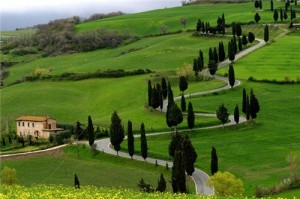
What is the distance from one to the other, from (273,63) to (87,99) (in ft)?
153

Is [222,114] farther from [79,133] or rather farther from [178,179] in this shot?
[178,179]

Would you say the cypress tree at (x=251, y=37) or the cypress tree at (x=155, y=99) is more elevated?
the cypress tree at (x=251, y=37)

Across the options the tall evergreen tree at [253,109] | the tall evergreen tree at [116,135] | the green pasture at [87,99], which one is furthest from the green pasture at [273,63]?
the tall evergreen tree at [116,135]

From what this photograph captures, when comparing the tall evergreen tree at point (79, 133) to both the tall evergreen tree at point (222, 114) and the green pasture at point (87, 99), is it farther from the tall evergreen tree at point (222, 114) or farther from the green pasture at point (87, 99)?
the tall evergreen tree at point (222, 114)

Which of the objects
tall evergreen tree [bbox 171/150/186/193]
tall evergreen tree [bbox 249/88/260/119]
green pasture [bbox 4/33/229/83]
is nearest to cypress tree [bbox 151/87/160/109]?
tall evergreen tree [bbox 249/88/260/119]

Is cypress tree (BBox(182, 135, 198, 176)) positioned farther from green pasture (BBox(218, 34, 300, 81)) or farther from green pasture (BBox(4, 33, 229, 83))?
green pasture (BBox(4, 33, 229, 83))

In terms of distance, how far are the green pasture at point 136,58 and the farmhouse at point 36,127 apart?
5098 cm

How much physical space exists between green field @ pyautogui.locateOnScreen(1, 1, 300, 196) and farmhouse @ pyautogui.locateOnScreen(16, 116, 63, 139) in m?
9.03

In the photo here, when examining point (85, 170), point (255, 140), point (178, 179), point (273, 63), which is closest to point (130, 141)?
point (85, 170)

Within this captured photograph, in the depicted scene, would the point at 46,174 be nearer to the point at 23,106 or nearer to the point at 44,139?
the point at 44,139

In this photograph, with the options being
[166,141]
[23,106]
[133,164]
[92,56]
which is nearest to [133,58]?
[92,56]

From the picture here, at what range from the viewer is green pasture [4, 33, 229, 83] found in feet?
512

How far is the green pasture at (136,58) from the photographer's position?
156 meters

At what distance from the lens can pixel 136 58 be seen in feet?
538
